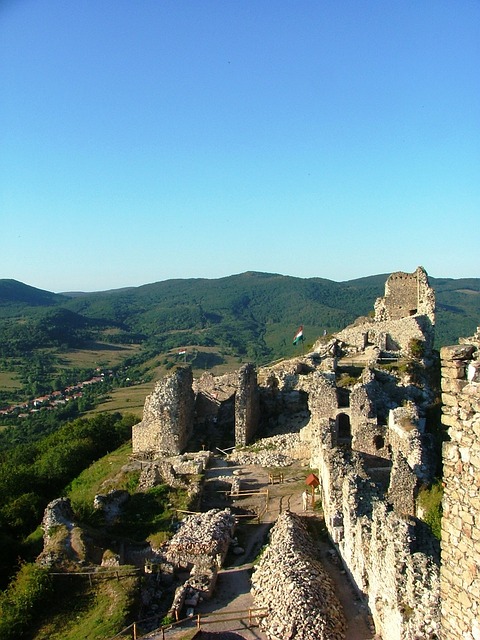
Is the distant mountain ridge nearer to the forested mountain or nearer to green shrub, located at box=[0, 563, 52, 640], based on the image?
the forested mountain

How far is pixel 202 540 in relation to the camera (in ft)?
43.7

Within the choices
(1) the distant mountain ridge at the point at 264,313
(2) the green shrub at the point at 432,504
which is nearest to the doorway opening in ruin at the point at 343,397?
(2) the green shrub at the point at 432,504

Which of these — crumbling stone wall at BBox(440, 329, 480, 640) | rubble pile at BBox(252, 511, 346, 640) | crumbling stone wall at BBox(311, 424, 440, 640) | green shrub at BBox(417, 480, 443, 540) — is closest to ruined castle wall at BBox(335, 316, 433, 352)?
green shrub at BBox(417, 480, 443, 540)

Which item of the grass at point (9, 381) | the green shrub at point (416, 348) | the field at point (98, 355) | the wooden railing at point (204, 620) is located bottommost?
the grass at point (9, 381)

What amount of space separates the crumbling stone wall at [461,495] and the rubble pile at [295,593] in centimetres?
452

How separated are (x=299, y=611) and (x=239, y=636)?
3.81ft

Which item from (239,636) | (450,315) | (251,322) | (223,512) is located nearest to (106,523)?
(223,512)

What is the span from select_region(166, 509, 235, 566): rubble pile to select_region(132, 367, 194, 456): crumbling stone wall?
23.1 ft

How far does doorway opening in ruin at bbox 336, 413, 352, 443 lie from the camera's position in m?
20.4

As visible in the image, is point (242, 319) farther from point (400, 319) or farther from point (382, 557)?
point (382, 557)

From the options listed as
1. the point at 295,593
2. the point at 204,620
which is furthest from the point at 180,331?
the point at 295,593

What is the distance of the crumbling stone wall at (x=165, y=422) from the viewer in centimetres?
2170

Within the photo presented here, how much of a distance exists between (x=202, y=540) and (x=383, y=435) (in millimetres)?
7151

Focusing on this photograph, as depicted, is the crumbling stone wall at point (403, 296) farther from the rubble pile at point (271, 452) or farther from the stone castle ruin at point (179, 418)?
the rubble pile at point (271, 452)
